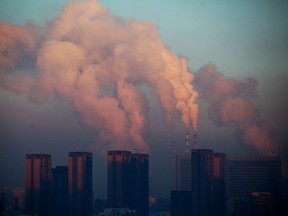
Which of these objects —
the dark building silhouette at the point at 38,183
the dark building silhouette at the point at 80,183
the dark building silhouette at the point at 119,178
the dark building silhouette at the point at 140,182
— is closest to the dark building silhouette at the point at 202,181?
the dark building silhouette at the point at 140,182

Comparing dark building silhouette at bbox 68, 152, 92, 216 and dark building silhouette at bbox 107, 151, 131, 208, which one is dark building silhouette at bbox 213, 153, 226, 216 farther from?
dark building silhouette at bbox 68, 152, 92, 216

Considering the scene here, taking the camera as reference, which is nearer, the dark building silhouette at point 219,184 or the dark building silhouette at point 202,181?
the dark building silhouette at point 202,181

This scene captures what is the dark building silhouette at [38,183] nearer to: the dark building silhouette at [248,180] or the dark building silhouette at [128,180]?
the dark building silhouette at [128,180]

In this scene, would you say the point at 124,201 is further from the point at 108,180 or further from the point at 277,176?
the point at 277,176

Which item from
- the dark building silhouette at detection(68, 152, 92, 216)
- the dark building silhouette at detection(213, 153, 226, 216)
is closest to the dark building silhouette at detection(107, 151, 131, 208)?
the dark building silhouette at detection(68, 152, 92, 216)

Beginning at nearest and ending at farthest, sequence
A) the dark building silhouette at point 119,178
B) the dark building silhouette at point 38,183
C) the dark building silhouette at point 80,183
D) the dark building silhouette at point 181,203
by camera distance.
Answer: the dark building silhouette at point 38,183, the dark building silhouette at point 80,183, the dark building silhouette at point 181,203, the dark building silhouette at point 119,178

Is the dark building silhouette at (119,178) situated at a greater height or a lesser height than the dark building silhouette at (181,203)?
greater

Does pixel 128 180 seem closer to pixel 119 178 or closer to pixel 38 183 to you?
pixel 119 178

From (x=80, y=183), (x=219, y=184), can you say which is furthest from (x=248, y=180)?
(x=80, y=183)
